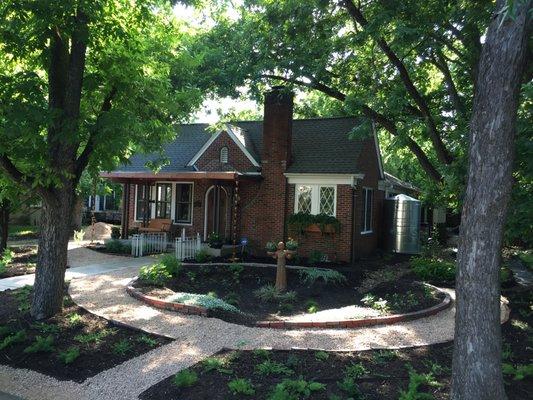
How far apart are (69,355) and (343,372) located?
3.53 metres

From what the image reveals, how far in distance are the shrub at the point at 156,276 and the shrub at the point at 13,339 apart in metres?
3.90

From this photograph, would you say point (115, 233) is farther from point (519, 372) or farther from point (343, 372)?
point (519, 372)

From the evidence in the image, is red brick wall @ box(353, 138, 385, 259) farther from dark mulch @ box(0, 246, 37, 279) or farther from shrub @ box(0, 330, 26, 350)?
shrub @ box(0, 330, 26, 350)

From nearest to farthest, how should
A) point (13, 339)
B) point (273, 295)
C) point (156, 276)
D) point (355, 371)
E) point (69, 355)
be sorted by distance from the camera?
point (355, 371), point (69, 355), point (13, 339), point (273, 295), point (156, 276)

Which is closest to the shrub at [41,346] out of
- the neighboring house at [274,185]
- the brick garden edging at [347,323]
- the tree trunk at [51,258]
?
the tree trunk at [51,258]

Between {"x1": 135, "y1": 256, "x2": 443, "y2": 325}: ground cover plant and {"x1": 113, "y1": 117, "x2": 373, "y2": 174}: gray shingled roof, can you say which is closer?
{"x1": 135, "y1": 256, "x2": 443, "y2": 325}: ground cover plant

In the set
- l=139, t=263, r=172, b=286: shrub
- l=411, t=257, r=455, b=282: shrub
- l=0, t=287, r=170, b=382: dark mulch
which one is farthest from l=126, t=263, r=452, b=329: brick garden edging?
l=411, t=257, r=455, b=282: shrub

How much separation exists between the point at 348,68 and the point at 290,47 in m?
2.76

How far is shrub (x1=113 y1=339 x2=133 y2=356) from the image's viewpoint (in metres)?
6.50

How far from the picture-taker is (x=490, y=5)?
356 inches

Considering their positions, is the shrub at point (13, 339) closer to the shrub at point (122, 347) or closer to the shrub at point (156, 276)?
the shrub at point (122, 347)

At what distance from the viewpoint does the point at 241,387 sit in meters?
5.11

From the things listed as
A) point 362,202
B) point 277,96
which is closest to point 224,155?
point 277,96

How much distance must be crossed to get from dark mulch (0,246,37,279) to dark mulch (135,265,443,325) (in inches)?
150
